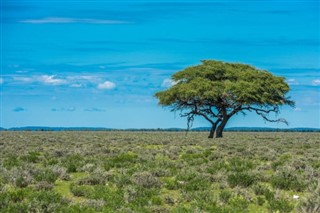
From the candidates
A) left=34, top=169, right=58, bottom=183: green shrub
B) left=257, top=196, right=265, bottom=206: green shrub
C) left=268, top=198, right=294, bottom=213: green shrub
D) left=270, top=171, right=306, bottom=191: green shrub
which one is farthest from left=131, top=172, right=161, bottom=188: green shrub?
left=268, top=198, right=294, bottom=213: green shrub

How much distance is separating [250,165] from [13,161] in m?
10.4

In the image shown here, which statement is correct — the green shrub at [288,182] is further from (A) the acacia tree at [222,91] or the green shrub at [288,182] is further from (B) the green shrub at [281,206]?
(A) the acacia tree at [222,91]

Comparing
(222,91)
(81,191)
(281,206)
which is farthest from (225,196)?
(222,91)

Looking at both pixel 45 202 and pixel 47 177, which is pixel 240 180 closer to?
pixel 47 177

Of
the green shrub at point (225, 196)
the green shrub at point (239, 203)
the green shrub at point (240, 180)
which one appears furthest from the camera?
the green shrub at point (240, 180)

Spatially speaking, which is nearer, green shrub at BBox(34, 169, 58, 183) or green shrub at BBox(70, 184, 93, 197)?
green shrub at BBox(70, 184, 93, 197)

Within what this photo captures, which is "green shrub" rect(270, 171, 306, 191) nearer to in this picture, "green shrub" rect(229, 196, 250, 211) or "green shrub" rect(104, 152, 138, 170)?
"green shrub" rect(229, 196, 250, 211)

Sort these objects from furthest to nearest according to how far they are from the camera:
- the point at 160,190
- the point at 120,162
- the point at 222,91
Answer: the point at 222,91 → the point at 120,162 → the point at 160,190

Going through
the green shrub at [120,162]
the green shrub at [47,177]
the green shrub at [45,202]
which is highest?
the green shrub at [120,162]

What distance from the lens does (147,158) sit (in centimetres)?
2473

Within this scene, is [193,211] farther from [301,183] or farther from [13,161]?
[13,161]

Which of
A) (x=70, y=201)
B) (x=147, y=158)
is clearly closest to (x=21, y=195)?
(x=70, y=201)

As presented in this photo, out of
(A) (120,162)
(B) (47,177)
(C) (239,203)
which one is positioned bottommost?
(C) (239,203)

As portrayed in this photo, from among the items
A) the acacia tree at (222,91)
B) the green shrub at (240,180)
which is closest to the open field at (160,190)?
the green shrub at (240,180)
